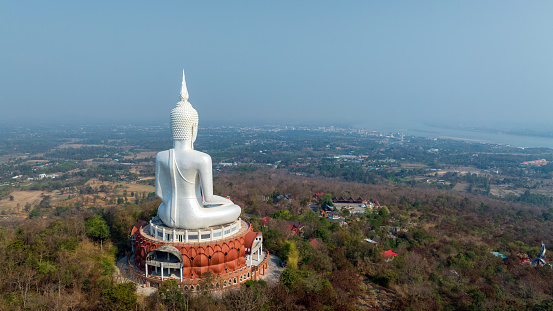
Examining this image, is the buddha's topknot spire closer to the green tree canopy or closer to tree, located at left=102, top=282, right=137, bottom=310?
the green tree canopy

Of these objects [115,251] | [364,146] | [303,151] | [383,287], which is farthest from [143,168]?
[364,146]

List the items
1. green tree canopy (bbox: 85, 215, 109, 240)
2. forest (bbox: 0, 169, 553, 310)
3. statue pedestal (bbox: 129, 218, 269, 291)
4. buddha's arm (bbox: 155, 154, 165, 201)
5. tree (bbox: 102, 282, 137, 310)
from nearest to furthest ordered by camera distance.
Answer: tree (bbox: 102, 282, 137, 310), forest (bbox: 0, 169, 553, 310), statue pedestal (bbox: 129, 218, 269, 291), buddha's arm (bbox: 155, 154, 165, 201), green tree canopy (bbox: 85, 215, 109, 240)

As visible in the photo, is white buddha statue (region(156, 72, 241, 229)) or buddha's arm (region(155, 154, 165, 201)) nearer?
white buddha statue (region(156, 72, 241, 229))

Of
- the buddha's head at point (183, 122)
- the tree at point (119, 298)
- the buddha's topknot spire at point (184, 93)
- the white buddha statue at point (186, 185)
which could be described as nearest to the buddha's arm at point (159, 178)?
the white buddha statue at point (186, 185)

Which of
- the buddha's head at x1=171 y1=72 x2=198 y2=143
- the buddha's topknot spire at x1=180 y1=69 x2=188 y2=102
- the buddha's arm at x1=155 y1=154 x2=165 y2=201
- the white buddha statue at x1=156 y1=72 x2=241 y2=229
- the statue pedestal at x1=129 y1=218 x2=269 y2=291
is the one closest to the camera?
the statue pedestal at x1=129 y1=218 x2=269 y2=291

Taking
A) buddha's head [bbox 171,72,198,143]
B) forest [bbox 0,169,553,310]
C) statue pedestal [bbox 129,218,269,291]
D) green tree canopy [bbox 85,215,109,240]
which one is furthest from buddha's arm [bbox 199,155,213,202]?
green tree canopy [bbox 85,215,109,240]

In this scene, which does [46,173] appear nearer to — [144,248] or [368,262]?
[144,248]

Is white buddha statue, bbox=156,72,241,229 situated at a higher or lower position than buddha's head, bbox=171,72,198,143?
lower

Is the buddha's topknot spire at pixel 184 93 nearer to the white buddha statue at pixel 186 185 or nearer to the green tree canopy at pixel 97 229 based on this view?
the white buddha statue at pixel 186 185
